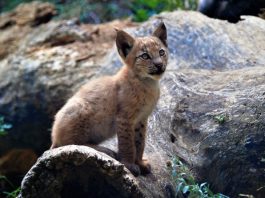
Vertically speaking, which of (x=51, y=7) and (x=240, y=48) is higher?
(x=240, y=48)

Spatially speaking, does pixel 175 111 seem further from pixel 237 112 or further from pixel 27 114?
pixel 27 114

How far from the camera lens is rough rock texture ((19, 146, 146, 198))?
189 inches

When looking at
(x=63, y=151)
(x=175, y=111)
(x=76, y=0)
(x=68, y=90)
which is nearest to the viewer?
(x=63, y=151)

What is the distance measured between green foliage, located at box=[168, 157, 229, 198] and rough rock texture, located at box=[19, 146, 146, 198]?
0.33 meters

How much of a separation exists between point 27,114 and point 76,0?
433 cm

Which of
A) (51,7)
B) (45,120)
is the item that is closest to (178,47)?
(45,120)

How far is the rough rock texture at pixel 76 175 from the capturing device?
4.80 m

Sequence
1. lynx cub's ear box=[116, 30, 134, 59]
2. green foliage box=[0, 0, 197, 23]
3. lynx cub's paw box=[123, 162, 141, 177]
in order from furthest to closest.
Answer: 1. green foliage box=[0, 0, 197, 23]
2. lynx cub's ear box=[116, 30, 134, 59]
3. lynx cub's paw box=[123, 162, 141, 177]

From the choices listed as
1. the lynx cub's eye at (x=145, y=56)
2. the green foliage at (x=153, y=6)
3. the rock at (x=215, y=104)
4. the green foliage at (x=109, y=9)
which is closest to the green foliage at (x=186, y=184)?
the rock at (x=215, y=104)

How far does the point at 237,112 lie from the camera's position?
5.87m

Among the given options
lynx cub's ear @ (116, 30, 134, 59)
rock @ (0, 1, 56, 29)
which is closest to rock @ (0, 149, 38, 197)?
rock @ (0, 1, 56, 29)

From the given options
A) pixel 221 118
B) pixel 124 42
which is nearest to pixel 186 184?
pixel 221 118

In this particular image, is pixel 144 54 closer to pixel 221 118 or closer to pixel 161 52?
pixel 161 52

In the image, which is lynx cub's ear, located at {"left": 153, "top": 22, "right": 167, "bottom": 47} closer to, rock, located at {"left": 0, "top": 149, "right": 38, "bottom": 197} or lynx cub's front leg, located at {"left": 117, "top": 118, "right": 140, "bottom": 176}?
lynx cub's front leg, located at {"left": 117, "top": 118, "right": 140, "bottom": 176}
